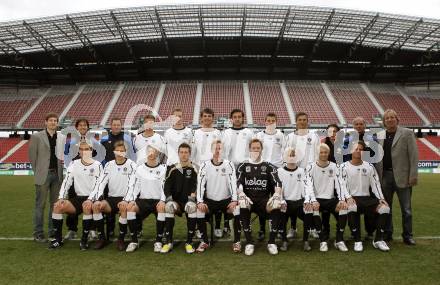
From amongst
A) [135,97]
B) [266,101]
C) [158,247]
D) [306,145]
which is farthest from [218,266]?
[135,97]

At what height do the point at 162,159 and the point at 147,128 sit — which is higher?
the point at 147,128

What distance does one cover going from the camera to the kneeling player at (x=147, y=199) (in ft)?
20.4

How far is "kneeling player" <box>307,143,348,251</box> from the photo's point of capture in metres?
6.21

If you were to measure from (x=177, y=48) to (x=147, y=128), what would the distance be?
2828 cm

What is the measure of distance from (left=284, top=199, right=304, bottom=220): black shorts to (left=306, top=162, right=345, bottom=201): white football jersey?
0.34 m

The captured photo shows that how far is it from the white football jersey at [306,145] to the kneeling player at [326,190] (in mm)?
934

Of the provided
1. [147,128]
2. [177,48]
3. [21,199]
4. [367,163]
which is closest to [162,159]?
[147,128]

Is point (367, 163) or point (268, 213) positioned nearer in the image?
point (268, 213)

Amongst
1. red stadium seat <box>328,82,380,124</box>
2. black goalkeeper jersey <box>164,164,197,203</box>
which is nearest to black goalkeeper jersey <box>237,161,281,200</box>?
black goalkeeper jersey <box>164,164,197,203</box>

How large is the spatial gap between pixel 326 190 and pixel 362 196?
0.66 meters

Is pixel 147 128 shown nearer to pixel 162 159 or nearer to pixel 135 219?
pixel 162 159

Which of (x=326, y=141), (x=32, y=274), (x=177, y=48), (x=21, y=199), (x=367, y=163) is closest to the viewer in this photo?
(x=32, y=274)

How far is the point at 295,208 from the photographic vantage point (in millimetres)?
6359

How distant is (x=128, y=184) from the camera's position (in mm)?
6629
